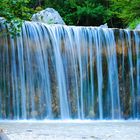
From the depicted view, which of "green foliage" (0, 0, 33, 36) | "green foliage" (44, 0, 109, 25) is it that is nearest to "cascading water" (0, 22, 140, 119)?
"green foliage" (0, 0, 33, 36)

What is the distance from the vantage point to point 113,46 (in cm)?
1554

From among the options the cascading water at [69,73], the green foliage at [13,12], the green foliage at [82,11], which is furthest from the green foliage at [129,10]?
the green foliage at [13,12]

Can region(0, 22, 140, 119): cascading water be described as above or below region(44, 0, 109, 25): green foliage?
below

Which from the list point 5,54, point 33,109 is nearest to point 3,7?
point 5,54

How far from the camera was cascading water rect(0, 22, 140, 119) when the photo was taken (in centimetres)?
1385

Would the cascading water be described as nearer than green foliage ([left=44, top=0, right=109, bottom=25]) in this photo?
Yes

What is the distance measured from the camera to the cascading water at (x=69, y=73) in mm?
13852

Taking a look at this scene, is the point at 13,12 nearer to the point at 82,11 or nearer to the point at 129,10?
the point at 129,10

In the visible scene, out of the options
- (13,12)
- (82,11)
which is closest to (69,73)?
(13,12)

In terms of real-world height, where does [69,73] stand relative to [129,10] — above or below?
below

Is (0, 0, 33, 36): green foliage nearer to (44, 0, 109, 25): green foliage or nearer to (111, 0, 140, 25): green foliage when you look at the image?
(111, 0, 140, 25): green foliage

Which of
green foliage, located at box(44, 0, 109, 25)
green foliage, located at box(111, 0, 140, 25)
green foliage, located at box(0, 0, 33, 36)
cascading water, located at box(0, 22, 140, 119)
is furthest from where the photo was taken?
green foliage, located at box(44, 0, 109, 25)

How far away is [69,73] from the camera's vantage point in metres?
14.7

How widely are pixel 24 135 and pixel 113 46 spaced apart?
7.11m
